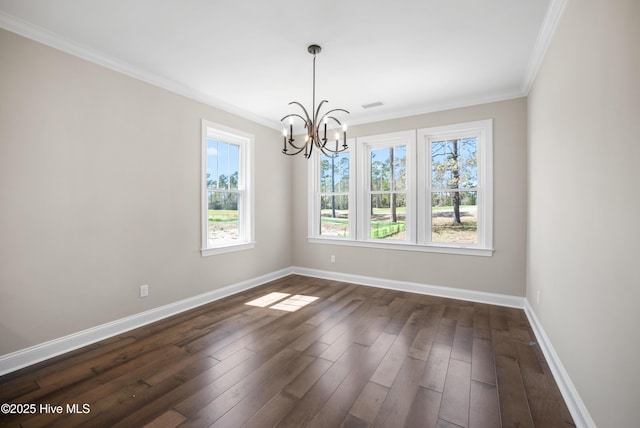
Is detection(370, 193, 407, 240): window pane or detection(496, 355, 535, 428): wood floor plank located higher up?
detection(370, 193, 407, 240): window pane

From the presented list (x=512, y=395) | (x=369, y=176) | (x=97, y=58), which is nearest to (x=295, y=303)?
(x=369, y=176)

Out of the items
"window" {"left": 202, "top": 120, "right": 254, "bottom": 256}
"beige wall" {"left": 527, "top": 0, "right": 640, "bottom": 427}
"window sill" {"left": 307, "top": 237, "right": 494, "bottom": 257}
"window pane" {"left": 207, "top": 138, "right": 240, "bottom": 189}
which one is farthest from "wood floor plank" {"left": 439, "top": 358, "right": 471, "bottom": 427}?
"window pane" {"left": 207, "top": 138, "right": 240, "bottom": 189}

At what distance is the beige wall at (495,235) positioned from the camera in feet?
12.0

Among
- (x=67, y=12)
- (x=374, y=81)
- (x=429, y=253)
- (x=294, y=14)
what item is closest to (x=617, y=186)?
(x=294, y=14)

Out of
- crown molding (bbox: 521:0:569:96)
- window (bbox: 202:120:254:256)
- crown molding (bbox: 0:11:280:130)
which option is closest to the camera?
crown molding (bbox: 521:0:569:96)

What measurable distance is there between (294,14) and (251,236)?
3.18 meters

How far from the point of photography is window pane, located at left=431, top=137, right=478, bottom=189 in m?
4.04

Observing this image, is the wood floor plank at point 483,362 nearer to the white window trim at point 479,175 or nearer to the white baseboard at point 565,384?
the white baseboard at point 565,384

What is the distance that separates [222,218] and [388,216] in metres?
2.58

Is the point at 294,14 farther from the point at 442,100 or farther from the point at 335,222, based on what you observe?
the point at 335,222

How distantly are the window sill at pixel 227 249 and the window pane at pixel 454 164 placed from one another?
298 cm

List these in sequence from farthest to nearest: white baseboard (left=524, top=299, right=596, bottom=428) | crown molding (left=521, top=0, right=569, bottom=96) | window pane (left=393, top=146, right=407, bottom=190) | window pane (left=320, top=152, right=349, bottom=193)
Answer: window pane (left=320, top=152, right=349, bottom=193) < window pane (left=393, top=146, right=407, bottom=190) < crown molding (left=521, top=0, right=569, bottom=96) < white baseboard (left=524, top=299, right=596, bottom=428)

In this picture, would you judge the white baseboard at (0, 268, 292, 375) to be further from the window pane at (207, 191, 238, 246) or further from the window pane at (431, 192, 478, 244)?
the window pane at (431, 192, 478, 244)

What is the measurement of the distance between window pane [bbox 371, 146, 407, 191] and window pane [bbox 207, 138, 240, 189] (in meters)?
2.23
